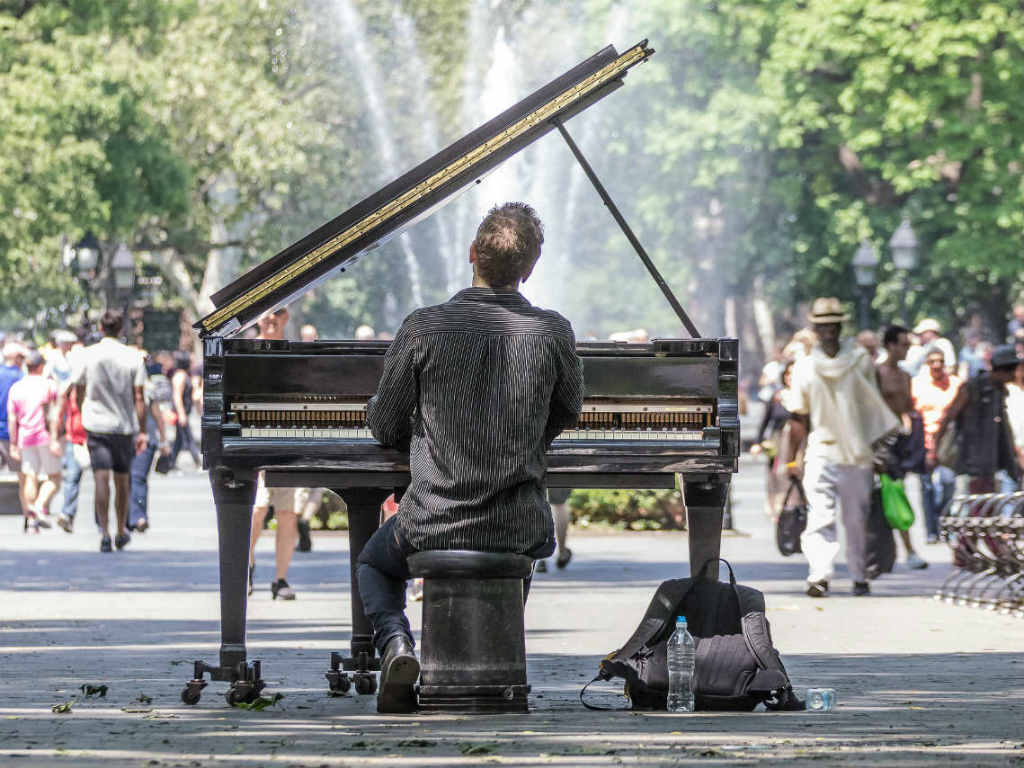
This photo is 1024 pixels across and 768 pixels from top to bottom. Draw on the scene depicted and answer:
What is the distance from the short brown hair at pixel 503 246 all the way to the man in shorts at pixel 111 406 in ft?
35.4

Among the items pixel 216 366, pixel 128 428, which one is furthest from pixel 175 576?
pixel 216 366

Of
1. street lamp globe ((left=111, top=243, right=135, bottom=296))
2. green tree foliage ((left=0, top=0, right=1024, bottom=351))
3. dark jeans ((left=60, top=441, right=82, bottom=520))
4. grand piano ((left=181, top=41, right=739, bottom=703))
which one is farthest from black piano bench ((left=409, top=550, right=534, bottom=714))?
street lamp globe ((left=111, top=243, right=135, bottom=296))

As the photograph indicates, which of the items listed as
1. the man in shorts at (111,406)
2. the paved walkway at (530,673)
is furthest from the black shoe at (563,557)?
the man in shorts at (111,406)

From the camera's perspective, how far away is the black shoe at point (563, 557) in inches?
717

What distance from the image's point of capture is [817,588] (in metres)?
15.8

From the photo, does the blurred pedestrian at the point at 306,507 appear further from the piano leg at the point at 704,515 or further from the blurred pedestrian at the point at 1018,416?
the piano leg at the point at 704,515

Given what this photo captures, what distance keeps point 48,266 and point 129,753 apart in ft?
149

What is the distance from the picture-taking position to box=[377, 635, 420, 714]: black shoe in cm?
840

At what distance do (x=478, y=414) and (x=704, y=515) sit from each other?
162 cm

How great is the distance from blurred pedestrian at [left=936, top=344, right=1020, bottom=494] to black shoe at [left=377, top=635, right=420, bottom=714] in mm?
10729

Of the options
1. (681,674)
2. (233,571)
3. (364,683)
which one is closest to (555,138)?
(364,683)

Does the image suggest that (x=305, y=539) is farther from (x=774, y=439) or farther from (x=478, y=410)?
(x=478, y=410)

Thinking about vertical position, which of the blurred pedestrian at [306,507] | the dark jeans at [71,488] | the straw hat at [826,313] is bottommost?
the blurred pedestrian at [306,507]

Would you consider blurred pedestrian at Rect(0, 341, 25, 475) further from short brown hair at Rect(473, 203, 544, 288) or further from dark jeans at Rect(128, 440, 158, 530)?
short brown hair at Rect(473, 203, 544, 288)
